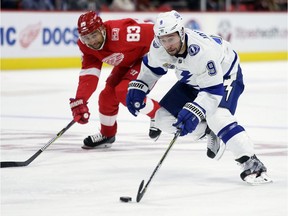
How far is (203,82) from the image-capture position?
13.5 feet

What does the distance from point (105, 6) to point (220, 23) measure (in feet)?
6.23

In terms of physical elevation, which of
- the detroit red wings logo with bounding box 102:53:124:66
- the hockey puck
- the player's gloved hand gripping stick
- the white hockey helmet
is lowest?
the hockey puck

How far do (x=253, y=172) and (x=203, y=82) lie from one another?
56 cm

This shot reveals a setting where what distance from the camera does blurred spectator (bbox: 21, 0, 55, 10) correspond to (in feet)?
37.9

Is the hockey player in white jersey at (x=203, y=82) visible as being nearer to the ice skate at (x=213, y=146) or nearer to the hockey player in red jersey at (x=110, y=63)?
the ice skate at (x=213, y=146)

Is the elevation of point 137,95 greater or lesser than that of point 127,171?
greater

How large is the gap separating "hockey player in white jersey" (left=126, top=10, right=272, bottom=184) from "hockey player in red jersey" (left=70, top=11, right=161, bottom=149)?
67 cm

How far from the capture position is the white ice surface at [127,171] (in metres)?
3.71

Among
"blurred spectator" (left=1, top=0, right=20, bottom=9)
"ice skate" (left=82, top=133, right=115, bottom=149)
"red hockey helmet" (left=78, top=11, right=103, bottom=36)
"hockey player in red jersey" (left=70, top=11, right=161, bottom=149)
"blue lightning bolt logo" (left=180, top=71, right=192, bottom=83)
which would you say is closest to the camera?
"blue lightning bolt logo" (left=180, top=71, right=192, bottom=83)

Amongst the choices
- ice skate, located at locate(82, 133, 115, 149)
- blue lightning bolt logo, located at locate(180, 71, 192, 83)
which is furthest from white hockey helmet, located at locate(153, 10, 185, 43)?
ice skate, located at locate(82, 133, 115, 149)

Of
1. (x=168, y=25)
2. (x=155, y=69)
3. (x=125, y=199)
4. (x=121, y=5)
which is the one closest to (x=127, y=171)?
(x=155, y=69)

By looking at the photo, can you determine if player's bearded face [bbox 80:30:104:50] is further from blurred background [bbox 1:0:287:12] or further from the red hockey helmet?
blurred background [bbox 1:0:287:12]

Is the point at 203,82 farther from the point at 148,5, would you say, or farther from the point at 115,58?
the point at 148,5

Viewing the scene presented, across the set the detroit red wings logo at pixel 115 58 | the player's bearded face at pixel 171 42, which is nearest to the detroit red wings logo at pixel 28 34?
the detroit red wings logo at pixel 115 58
